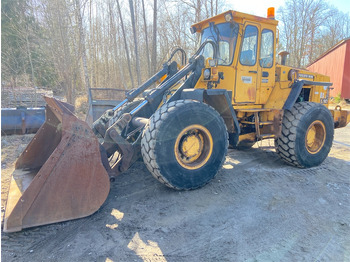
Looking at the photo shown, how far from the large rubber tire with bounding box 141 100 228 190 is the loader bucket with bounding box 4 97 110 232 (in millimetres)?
707

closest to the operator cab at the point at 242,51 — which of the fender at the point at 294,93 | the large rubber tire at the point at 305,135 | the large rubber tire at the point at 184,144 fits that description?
the fender at the point at 294,93

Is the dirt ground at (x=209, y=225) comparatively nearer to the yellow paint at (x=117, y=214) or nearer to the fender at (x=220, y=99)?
the yellow paint at (x=117, y=214)

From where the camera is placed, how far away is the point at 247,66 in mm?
4660

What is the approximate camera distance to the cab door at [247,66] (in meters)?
4.56

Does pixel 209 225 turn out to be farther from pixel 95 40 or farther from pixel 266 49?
pixel 95 40

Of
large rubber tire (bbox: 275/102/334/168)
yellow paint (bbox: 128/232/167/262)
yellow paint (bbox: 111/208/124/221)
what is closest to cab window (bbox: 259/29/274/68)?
large rubber tire (bbox: 275/102/334/168)

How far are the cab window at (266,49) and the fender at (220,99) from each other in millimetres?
1165

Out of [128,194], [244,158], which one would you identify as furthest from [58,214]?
[244,158]

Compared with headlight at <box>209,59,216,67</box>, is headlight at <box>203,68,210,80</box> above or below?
below

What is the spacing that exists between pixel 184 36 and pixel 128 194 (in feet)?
57.8

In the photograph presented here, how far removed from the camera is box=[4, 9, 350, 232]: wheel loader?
9.15 feet

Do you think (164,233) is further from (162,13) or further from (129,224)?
(162,13)

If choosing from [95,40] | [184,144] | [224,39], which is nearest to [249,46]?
[224,39]

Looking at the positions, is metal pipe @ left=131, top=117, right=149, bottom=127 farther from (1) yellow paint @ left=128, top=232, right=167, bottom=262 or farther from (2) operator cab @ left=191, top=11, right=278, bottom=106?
(1) yellow paint @ left=128, top=232, right=167, bottom=262
